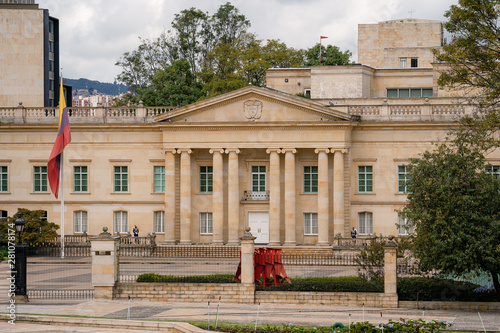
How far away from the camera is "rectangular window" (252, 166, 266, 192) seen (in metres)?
63.8

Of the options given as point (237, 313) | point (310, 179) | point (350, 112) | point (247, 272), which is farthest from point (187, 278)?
point (350, 112)

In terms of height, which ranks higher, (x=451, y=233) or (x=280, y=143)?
(x=280, y=143)

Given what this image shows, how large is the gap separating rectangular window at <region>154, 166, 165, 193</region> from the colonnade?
177cm

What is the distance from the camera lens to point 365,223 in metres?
63.2

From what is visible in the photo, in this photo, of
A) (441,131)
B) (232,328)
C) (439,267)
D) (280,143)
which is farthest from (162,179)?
(232,328)

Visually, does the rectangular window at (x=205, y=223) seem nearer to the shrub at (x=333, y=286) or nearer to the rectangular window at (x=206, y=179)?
the rectangular window at (x=206, y=179)

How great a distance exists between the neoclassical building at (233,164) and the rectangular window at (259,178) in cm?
7

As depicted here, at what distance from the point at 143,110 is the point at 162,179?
4.99 meters

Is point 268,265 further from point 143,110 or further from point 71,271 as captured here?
point 143,110

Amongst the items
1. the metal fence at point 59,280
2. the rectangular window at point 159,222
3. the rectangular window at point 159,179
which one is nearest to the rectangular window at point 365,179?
the rectangular window at point 159,179

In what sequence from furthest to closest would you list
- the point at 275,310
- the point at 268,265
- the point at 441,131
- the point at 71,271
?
the point at 441,131 → the point at 71,271 → the point at 268,265 → the point at 275,310

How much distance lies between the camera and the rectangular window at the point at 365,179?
63.2 m

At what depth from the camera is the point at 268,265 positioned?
39.8 metres

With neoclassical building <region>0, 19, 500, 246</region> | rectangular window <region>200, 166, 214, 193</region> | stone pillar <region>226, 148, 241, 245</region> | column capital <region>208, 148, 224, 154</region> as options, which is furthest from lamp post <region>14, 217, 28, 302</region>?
rectangular window <region>200, 166, 214, 193</region>
